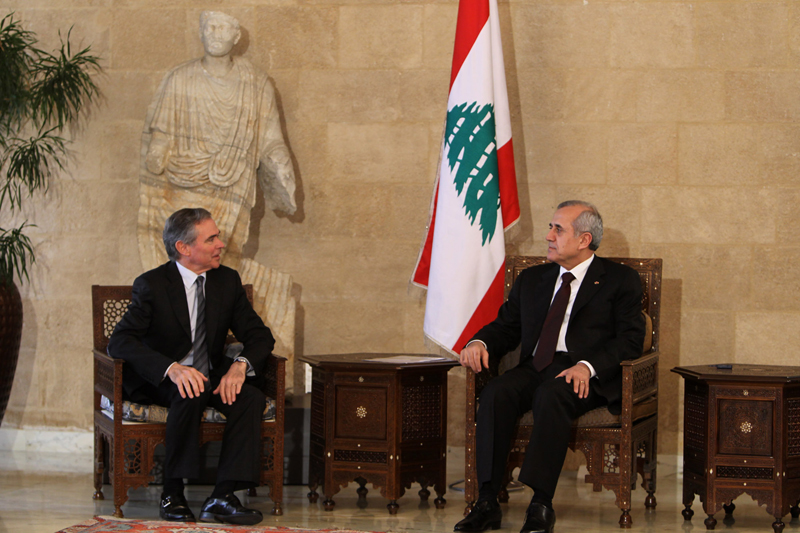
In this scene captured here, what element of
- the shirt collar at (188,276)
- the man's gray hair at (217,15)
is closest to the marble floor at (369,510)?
the shirt collar at (188,276)

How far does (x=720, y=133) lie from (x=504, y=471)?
7.67ft

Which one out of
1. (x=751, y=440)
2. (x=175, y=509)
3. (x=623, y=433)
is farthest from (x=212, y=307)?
(x=751, y=440)

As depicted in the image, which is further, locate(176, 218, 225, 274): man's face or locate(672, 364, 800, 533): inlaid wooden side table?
locate(176, 218, 225, 274): man's face

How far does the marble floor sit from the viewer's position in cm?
398

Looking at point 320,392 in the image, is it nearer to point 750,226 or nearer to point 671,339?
point 671,339

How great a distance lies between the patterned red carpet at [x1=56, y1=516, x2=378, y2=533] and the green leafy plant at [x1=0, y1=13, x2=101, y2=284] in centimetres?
182

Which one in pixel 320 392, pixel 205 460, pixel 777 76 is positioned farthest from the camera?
pixel 777 76

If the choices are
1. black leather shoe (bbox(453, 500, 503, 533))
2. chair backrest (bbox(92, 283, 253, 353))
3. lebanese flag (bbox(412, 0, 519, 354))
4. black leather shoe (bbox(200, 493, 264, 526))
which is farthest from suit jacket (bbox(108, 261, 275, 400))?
black leather shoe (bbox(453, 500, 503, 533))

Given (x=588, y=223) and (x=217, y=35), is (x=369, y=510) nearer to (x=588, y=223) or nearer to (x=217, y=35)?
(x=588, y=223)

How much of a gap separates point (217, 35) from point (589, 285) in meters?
2.40

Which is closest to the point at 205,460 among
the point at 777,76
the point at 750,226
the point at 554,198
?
the point at 554,198

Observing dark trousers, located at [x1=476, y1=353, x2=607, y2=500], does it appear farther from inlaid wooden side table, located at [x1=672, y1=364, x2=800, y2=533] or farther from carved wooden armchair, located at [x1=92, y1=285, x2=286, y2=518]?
carved wooden armchair, located at [x1=92, y1=285, x2=286, y2=518]

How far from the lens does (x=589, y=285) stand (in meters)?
4.19

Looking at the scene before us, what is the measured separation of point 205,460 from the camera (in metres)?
4.66
